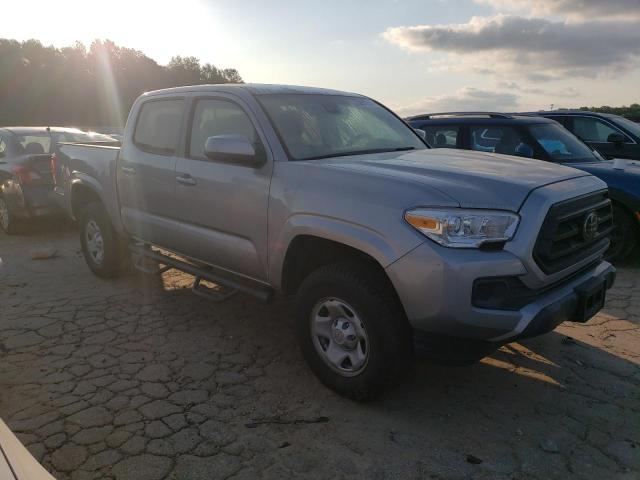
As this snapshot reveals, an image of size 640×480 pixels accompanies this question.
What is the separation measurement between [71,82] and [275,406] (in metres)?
47.2

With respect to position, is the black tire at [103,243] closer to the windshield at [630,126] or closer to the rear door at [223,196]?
the rear door at [223,196]

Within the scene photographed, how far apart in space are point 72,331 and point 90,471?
1980 millimetres

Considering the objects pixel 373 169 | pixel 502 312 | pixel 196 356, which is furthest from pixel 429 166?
pixel 196 356

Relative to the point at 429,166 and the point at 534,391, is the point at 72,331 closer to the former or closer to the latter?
the point at 429,166

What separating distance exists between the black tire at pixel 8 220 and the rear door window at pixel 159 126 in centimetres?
417

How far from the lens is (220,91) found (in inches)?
156

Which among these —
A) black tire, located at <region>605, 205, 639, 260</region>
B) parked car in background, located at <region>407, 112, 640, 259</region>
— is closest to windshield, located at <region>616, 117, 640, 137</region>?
parked car in background, located at <region>407, 112, 640, 259</region>

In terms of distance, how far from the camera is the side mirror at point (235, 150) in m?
3.31

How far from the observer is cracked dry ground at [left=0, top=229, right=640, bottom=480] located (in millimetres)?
2598

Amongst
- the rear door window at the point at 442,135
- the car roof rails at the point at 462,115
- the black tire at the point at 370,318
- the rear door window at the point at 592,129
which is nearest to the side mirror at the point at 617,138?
the rear door window at the point at 592,129

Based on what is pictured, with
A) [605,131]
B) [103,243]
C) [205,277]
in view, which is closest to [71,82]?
[103,243]

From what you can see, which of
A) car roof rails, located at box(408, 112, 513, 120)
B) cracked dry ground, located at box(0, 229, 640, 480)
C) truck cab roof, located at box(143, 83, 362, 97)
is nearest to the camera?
cracked dry ground, located at box(0, 229, 640, 480)

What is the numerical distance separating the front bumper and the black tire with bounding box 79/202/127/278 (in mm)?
3603

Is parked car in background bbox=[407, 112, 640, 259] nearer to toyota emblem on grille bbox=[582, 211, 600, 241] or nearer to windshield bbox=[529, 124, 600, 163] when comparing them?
windshield bbox=[529, 124, 600, 163]
